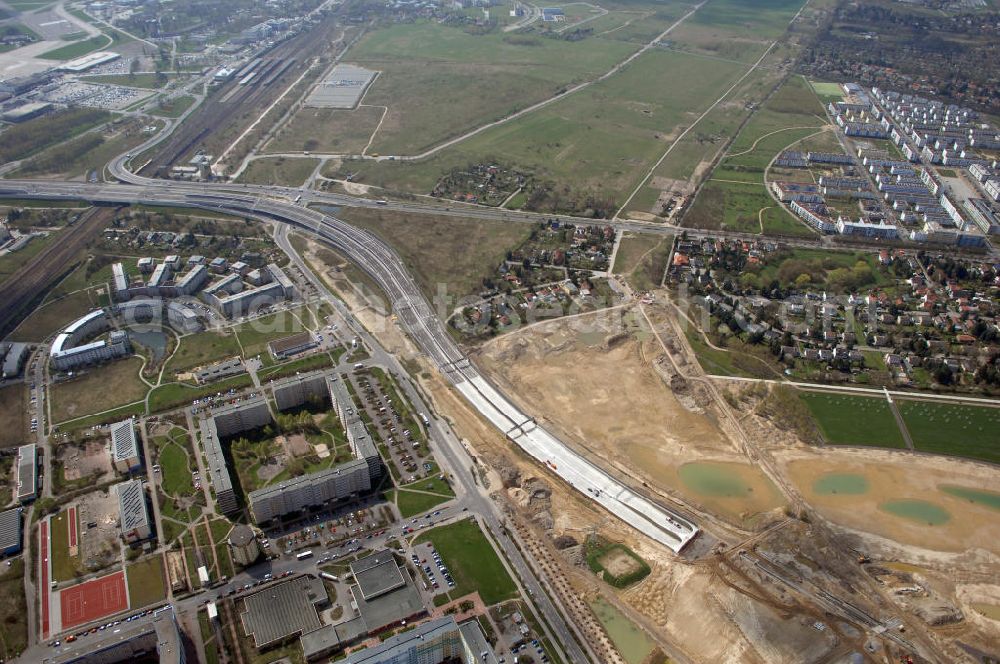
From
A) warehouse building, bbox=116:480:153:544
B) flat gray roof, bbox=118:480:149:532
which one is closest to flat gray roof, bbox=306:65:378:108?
flat gray roof, bbox=118:480:149:532

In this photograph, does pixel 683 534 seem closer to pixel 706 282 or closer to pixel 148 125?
pixel 706 282

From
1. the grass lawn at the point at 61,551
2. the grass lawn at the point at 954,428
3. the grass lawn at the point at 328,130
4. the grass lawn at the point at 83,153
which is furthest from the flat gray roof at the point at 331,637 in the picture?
the grass lawn at the point at 83,153

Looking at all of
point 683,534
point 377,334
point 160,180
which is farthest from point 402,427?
point 160,180

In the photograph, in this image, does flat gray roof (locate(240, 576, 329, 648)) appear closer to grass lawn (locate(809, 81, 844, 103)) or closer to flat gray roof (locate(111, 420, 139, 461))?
flat gray roof (locate(111, 420, 139, 461))

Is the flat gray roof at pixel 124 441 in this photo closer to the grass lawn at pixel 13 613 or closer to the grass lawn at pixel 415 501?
the grass lawn at pixel 13 613

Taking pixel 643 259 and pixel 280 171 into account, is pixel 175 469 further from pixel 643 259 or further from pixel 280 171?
pixel 280 171

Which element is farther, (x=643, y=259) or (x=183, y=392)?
(x=643, y=259)

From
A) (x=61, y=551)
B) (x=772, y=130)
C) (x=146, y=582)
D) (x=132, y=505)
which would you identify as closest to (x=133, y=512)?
(x=132, y=505)
